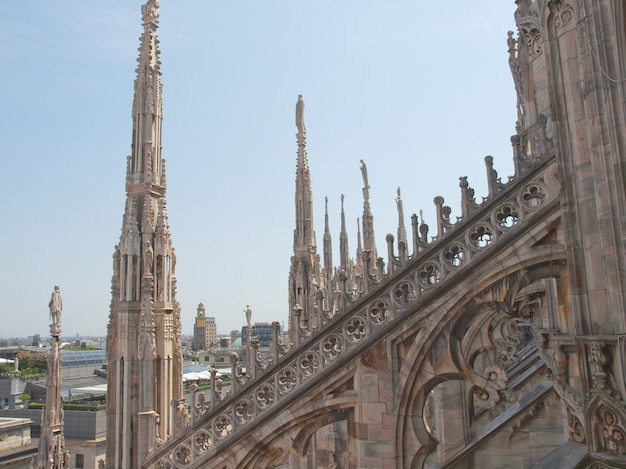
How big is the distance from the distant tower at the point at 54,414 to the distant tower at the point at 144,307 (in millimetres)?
2174

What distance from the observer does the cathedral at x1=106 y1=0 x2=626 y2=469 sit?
5055 millimetres

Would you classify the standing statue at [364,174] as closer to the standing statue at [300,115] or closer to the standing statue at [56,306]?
the standing statue at [300,115]

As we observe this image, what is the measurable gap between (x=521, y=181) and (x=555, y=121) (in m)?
1.98

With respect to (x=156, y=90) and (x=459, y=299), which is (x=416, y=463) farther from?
(x=156, y=90)

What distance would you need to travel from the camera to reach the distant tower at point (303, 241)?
18.6 metres

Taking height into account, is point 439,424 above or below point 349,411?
below

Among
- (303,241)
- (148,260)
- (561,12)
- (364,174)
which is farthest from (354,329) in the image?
(364,174)

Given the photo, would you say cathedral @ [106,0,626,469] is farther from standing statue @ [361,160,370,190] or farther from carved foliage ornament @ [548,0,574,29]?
standing statue @ [361,160,370,190]

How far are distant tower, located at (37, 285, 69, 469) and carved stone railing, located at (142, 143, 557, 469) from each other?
10.4 feet

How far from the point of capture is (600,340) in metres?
4.86

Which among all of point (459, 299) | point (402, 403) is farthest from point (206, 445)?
point (459, 299)

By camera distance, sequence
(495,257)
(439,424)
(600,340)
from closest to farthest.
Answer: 1. (600,340)
2. (495,257)
3. (439,424)

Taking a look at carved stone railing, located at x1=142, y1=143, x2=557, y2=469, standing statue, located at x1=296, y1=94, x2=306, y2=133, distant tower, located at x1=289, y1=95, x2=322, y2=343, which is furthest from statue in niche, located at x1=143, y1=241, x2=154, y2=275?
standing statue, located at x1=296, y1=94, x2=306, y2=133

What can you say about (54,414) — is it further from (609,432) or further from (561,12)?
(561,12)
